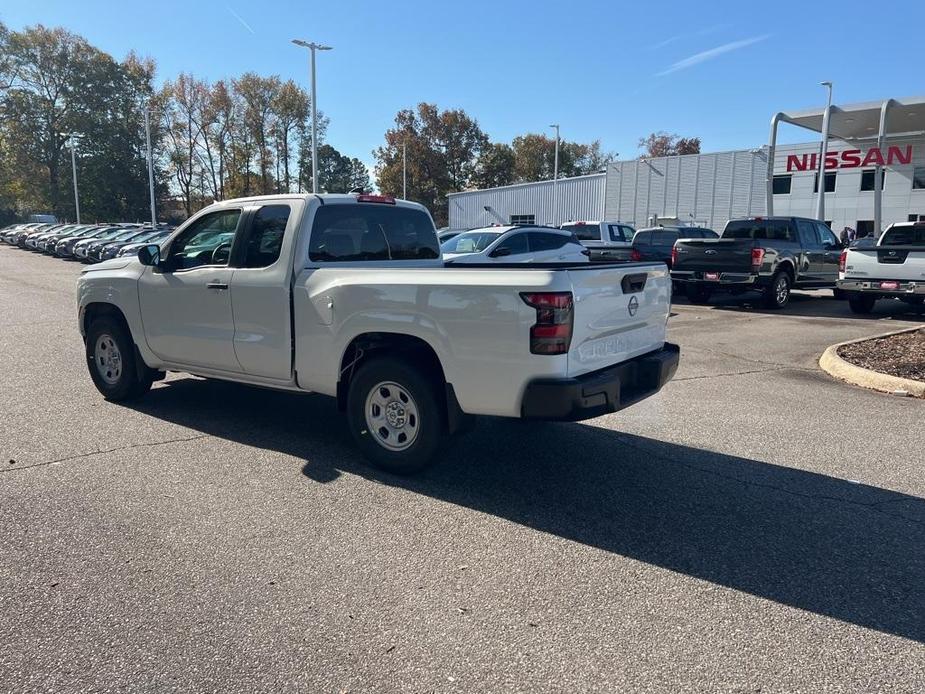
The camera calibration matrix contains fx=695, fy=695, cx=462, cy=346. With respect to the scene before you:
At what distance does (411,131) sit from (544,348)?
78.5 metres

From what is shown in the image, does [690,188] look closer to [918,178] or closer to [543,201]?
[543,201]

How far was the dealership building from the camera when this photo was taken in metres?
30.8

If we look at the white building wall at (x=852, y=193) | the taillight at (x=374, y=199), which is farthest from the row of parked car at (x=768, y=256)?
the white building wall at (x=852, y=193)

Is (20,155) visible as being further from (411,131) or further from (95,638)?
(95,638)

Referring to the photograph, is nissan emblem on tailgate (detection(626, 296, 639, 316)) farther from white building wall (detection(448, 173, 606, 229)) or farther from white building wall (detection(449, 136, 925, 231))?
white building wall (detection(448, 173, 606, 229))

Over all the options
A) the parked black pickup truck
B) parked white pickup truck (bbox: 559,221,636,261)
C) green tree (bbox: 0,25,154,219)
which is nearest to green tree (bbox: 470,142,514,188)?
green tree (bbox: 0,25,154,219)

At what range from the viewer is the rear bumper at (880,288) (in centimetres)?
1273

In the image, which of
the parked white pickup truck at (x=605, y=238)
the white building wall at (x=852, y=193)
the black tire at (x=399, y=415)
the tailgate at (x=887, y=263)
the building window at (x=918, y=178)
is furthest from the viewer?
the white building wall at (x=852, y=193)

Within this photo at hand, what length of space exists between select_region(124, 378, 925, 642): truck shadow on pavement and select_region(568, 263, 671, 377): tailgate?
90 cm

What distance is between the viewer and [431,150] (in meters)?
78.2

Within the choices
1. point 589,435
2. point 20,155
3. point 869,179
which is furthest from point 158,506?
point 20,155

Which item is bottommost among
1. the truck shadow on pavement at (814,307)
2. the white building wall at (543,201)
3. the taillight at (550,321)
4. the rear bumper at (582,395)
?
the truck shadow on pavement at (814,307)

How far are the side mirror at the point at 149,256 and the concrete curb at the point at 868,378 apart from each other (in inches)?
301

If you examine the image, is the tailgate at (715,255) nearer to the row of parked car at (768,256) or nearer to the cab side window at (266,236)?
the row of parked car at (768,256)
